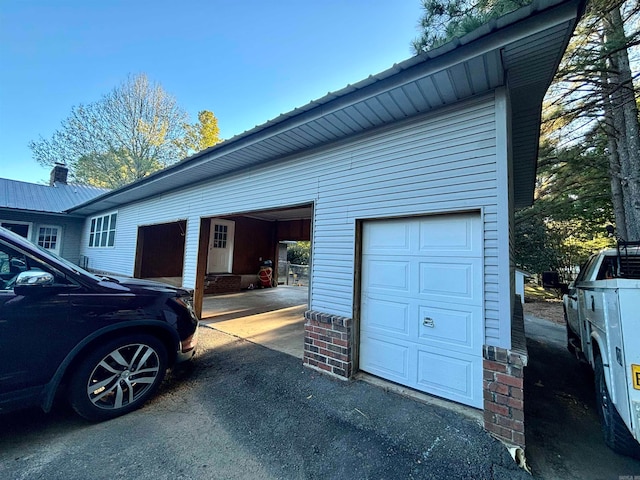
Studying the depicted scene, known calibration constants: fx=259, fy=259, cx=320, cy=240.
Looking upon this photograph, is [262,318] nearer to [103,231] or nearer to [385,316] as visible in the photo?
[385,316]

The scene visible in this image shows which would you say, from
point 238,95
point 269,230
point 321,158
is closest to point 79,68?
point 238,95

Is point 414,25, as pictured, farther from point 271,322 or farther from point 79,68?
point 79,68

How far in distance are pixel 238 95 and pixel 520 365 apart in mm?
11486

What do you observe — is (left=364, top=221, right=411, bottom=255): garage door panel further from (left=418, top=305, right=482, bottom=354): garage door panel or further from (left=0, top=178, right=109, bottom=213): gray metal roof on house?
(left=0, top=178, right=109, bottom=213): gray metal roof on house

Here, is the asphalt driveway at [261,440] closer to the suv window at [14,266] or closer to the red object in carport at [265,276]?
the suv window at [14,266]

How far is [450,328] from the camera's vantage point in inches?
106

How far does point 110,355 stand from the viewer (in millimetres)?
2396

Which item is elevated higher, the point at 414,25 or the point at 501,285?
the point at 414,25

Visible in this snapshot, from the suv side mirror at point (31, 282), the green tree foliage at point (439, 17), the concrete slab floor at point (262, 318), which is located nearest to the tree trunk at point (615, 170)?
the green tree foliage at point (439, 17)

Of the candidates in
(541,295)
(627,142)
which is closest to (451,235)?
(627,142)

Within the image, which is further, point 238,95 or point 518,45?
point 238,95

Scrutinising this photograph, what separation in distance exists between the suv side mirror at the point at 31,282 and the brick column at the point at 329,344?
2648 millimetres

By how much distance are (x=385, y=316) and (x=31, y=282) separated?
3.29 m

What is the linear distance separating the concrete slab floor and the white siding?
1.52m
